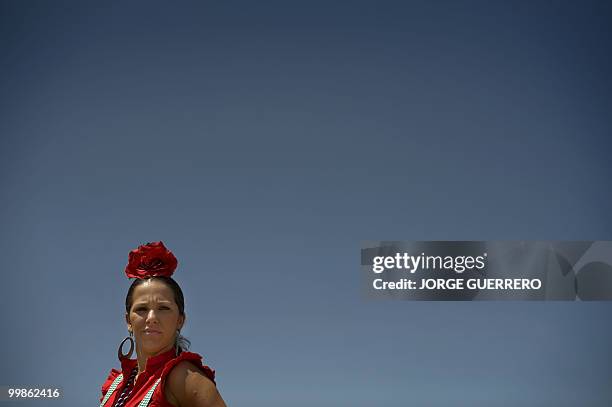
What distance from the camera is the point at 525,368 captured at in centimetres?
457

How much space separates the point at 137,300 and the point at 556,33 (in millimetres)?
3990

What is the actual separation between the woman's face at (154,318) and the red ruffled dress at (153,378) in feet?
0.06

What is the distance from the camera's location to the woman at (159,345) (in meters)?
1.21

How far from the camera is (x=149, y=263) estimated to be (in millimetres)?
1333

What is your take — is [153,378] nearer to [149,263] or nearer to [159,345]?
[159,345]

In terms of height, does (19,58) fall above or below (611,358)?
above

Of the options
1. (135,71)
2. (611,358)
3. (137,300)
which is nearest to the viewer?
(137,300)

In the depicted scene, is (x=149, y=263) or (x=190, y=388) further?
(x=149, y=263)

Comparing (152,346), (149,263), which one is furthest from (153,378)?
(149,263)

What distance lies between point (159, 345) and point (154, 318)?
0.15 feet

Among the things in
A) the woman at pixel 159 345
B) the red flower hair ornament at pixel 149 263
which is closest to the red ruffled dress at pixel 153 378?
the woman at pixel 159 345

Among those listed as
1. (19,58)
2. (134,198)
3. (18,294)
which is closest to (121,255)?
(134,198)

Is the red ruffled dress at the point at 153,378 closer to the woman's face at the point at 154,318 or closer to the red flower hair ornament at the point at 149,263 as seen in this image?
the woman's face at the point at 154,318

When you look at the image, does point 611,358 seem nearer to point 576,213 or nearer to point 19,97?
point 576,213
